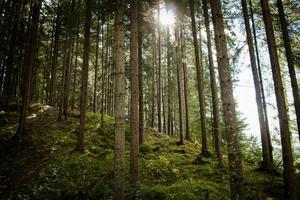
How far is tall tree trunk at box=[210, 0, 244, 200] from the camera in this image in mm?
5742

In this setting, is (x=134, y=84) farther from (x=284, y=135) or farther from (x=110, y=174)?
(x=284, y=135)

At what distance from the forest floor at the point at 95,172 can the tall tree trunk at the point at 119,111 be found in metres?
1.08

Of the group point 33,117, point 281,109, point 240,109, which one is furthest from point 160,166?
point 240,109

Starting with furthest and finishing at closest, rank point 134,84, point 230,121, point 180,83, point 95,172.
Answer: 1. point 180,83
2. point 95,172
3. point 134,84
4. point 230,121

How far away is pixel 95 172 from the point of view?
10344 mm

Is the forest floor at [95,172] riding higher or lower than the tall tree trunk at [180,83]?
lower

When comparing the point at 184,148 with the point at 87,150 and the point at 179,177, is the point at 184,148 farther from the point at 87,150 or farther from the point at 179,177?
the point at 87,150

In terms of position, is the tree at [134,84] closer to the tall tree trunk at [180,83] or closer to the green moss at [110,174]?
the green moss at [110,174]

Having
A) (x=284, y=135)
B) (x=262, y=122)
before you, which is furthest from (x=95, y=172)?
(x=262, y=122)

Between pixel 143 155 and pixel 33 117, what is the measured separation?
878 centimetres

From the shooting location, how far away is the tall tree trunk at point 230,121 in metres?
5.74

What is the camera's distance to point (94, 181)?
9.44m

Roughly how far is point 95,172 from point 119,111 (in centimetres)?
442

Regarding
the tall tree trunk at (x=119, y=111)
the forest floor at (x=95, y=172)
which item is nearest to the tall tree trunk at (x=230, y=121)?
the forest floor at (x=95, y=172)
